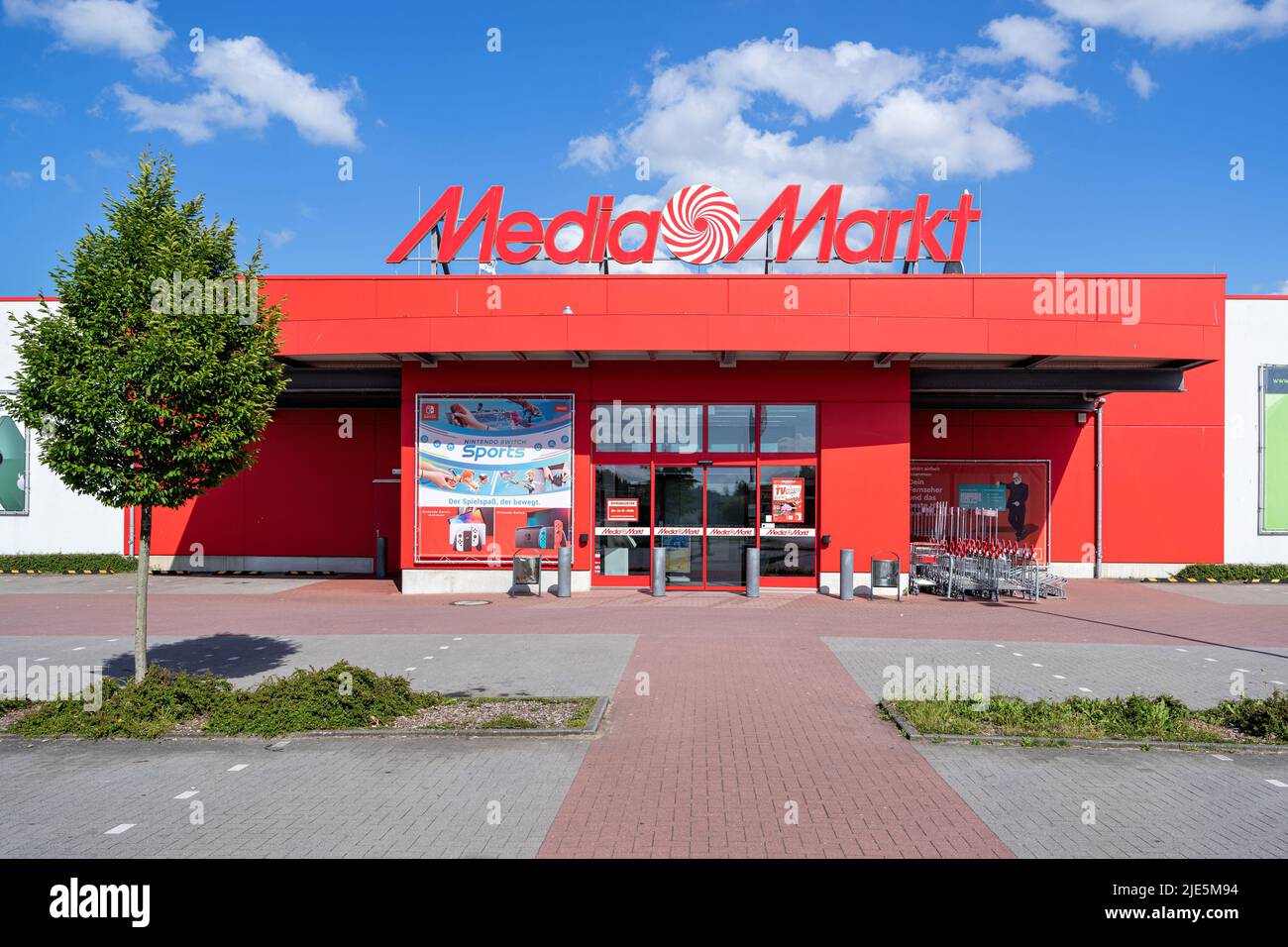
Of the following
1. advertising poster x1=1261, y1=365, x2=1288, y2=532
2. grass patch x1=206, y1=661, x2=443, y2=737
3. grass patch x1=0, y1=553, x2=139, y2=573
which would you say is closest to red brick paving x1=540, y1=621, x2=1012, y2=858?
grass patch x1=206, y1=661, x2=443, y2=737

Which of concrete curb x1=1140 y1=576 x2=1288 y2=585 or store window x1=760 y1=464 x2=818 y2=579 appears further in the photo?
concrete curb x1=1140 y1=576 x2=1288 y2=585

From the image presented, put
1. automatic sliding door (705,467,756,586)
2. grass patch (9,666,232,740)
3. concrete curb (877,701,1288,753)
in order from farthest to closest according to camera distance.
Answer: automatic sliding door (705,467,756,586)
grass patch (9,666,232,740)
concrete curb (877,701,1288,753)

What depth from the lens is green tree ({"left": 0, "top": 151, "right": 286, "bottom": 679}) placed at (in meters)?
7.93

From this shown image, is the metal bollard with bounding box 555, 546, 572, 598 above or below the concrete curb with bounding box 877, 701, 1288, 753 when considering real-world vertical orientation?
above

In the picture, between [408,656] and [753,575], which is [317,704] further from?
[753,575]

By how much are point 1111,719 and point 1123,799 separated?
2016 millimetres

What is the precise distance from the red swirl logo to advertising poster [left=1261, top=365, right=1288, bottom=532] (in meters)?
14.7

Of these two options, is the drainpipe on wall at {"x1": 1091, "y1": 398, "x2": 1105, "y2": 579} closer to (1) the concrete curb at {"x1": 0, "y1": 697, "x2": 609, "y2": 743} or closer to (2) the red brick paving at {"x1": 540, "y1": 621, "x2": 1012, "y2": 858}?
(2) the red brick paving at {"x1": 540, "y1": 621, "x2": 1012, "y2": 858}

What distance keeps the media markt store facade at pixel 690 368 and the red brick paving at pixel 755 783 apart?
8375mm

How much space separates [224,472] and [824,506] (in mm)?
12436
